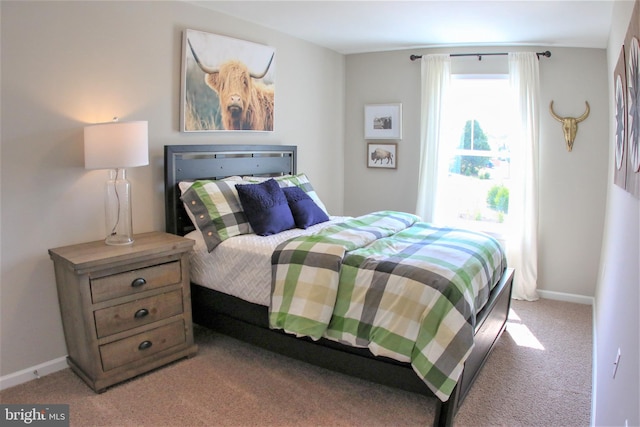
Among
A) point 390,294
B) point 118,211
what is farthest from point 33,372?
point 390,294

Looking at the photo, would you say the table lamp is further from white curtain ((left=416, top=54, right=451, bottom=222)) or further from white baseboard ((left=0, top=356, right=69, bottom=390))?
white curtain ((left=416, top=54, right=451, bottom=222))

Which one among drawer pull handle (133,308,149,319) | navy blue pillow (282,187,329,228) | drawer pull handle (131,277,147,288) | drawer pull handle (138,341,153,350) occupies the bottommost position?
drawer pull handle (138,341,153,350)

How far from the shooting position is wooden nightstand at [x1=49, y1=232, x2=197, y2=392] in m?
2.52

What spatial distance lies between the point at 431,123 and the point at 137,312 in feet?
10.7

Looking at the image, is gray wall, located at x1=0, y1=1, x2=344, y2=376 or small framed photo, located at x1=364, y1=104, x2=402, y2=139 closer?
gray wall, located at x1=0, y1=1, x2=344, y2=376

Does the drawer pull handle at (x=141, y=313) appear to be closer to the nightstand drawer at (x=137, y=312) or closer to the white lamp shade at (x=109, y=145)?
the nightstand drawer at (x=137, y=312)

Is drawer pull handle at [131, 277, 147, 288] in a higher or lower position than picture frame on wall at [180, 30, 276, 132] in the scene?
lower

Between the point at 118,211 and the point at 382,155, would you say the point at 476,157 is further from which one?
the point at 118,211

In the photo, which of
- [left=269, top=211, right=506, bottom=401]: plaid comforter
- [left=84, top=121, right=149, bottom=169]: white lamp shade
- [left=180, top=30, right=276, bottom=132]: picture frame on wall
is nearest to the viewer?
[left=269, top=211, right=506, bottom=401]: plaid comforter

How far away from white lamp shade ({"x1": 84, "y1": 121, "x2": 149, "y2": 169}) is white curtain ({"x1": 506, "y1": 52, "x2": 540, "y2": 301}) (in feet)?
10.8

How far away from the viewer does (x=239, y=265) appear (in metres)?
2.92

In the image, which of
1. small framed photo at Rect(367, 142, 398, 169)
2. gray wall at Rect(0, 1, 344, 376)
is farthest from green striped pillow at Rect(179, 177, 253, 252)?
small framed photo at Rect(367, 142, 398, 169)

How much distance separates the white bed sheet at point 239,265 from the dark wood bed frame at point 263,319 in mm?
72

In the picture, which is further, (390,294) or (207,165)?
(207,165)
